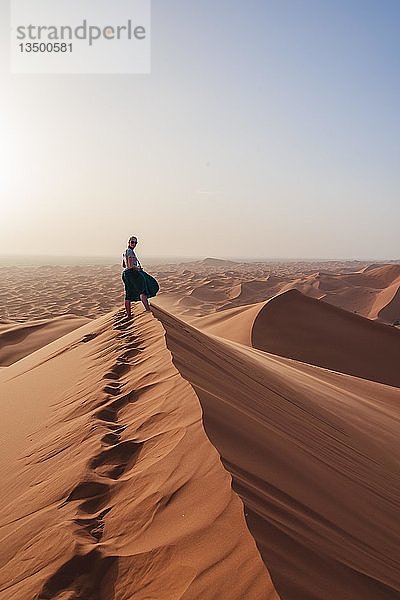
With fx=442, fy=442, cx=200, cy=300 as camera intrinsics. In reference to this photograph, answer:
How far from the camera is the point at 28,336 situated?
1228 centimetres

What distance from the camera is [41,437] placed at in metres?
3.34

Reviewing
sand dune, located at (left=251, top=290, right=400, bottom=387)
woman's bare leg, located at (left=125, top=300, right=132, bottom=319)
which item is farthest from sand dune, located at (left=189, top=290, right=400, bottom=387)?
woman's bare leg, located at (left=125, top=300, right=132, bottom=319)

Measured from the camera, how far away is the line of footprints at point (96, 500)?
5.38ft

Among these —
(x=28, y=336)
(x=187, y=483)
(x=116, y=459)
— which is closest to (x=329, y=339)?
(x=28, y=336)

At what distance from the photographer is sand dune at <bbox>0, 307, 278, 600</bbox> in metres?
1.59

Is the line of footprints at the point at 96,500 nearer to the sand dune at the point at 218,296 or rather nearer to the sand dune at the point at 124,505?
the sand dune at the point at 124,505

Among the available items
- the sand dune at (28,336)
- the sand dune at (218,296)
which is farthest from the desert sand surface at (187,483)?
the sand dune at (218,296)

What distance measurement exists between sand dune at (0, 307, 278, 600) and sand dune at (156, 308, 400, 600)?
0.13 meters

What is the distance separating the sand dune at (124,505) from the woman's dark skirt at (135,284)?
388cm

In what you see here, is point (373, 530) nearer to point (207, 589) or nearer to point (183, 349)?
point (207, 589)

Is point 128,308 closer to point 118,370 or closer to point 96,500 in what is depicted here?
point 118,370

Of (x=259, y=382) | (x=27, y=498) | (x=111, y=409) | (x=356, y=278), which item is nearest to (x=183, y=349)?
(x=259, y=382)

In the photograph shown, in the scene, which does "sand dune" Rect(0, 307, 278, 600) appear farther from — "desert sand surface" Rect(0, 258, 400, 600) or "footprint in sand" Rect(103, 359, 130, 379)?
"footprint in sand" Rect(103, 359, 130, 379)

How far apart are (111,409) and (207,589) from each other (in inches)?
77.3
